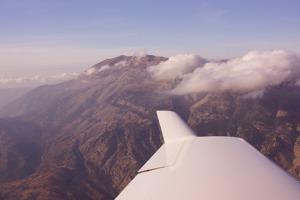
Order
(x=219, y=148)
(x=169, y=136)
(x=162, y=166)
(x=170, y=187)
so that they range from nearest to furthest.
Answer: (x=170, y=187) < (x=162, y=166) < (x=219, y=148) < (x=169, y=136)

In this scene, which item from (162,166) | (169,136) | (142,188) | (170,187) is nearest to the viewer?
(170,187)

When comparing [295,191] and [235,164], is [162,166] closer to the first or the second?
[235,164]

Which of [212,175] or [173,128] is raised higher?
[212,175]

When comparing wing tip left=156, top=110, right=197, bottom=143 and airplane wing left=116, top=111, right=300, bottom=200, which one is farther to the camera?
wing tip left=156, top=110, right=197, bottom=143

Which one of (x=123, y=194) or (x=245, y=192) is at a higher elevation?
(x=245, y=192)

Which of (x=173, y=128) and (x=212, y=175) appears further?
(x=173, y=128)

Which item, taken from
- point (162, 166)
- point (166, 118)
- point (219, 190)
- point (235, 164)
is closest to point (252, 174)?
point (235, 164)

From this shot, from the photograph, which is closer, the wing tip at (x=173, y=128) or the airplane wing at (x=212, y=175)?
the airplane wing at (x=212, y=175)

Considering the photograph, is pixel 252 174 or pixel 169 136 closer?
pixel 252 174
